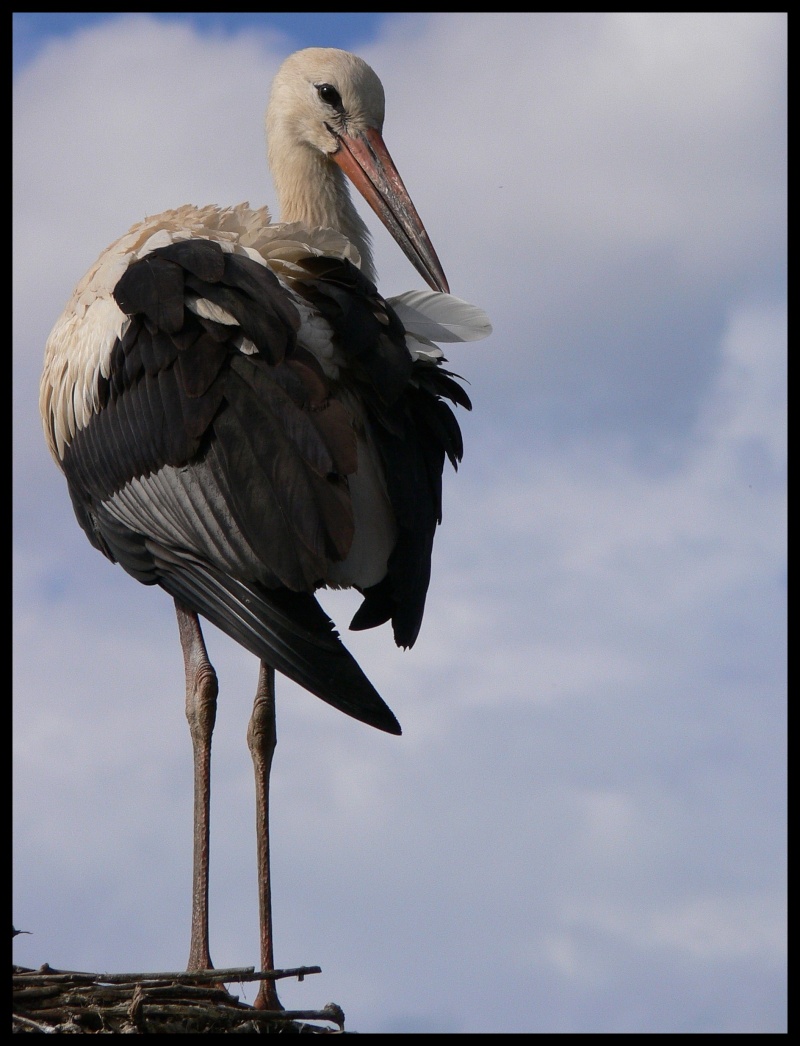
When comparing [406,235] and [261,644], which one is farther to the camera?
[406,235]

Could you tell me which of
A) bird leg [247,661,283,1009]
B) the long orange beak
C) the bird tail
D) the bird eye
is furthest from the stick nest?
the bird eye

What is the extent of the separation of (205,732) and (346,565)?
1.23 metres

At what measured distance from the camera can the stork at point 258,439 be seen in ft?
19.4

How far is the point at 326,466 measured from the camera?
19.3 feet

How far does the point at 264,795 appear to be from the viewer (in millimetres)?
7008

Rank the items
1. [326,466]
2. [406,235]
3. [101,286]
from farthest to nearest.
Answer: [406,235], [101,286], [326,466]

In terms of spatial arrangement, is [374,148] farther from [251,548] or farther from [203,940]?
[203,940]

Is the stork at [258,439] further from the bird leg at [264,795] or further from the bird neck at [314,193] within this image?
the bird neck at [314,193]

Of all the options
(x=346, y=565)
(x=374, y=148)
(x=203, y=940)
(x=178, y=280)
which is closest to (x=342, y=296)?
(x=178, y=280)

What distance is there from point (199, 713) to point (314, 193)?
271 centimetres

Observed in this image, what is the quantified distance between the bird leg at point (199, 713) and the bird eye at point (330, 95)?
2.81 meters

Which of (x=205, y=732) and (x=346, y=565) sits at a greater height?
(x=346, y=565)

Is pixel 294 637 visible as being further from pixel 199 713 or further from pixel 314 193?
pixel 314 193

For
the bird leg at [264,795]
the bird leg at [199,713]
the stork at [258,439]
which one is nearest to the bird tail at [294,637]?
the stork at [258,439]
